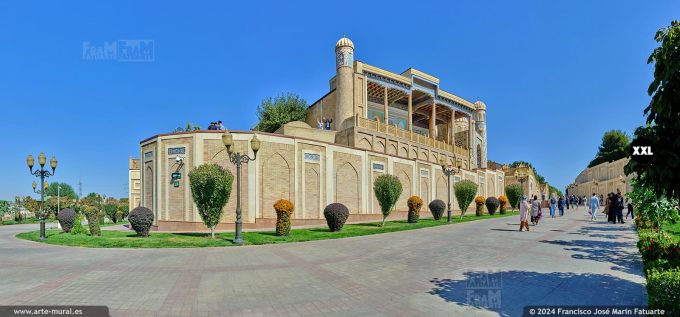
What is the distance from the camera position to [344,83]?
34750 mm

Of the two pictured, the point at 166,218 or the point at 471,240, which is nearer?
the point at 471,240

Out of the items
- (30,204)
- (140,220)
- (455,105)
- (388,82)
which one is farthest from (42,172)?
(30,204)

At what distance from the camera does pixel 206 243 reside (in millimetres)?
13953

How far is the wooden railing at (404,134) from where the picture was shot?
3298cm

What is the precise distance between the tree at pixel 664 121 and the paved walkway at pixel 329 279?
2.50 metres

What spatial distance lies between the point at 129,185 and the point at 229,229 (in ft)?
94.7

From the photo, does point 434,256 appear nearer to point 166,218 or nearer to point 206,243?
point 206,243

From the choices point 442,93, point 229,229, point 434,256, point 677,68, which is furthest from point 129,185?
point 677,68

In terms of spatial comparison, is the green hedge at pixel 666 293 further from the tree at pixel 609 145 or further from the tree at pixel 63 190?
the tree at pixel 63 190

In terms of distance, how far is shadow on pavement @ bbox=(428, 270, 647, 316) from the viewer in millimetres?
5812

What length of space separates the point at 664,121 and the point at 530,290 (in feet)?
11.8

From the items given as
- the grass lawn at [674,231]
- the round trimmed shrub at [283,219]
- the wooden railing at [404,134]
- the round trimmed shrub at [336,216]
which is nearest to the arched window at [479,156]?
the wooden railing at [404,134]

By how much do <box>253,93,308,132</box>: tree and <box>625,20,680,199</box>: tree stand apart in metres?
39.5

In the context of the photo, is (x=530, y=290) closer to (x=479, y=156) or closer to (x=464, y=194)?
(x=464, y=194)
